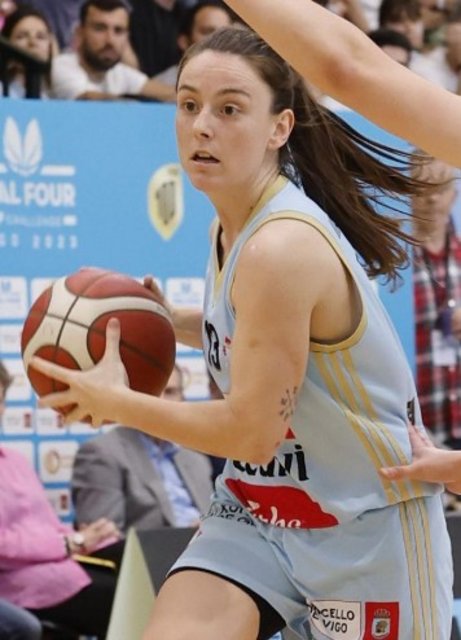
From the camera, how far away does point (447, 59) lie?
7.82 meters

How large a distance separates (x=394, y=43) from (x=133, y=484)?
3066mm

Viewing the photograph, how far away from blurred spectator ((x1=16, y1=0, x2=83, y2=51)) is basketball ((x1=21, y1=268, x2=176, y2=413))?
3.72m

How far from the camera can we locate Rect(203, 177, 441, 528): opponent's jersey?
2945 mm

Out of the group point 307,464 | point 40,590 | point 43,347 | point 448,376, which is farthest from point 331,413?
point 448,376

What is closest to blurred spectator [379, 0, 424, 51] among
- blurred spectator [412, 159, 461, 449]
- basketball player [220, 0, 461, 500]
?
blurred spectator [412, 159, 461, 449]

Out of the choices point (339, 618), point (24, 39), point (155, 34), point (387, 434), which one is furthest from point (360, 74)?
point (155, 34)

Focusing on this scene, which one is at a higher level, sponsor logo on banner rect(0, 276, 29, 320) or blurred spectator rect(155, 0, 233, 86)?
blurred spectator rect(155, 0, 233, 86)

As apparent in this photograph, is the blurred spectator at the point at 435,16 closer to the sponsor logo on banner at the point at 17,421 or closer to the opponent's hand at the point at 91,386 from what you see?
the sponsor logo on banner at the point at 17,421

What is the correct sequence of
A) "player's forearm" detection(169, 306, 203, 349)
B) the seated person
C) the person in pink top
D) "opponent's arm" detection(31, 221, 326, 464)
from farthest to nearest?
1. the seated person
2. the person in pink top
3. "player's forearm" detection(169, 306, 203, 349)
4. "opponent's arm" detection(31, 221, 326, 464)

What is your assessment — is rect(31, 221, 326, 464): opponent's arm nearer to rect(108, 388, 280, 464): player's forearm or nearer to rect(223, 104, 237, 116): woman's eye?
rect(108, 388, 280, 464): player's forearm

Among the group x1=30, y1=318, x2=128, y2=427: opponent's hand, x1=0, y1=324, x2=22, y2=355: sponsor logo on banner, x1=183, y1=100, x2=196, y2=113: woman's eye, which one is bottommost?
x1=0, y1=324, x2=22, y2=355: sponsor logo on banner

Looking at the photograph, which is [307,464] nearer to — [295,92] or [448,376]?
[295,92]

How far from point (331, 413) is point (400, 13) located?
514cm

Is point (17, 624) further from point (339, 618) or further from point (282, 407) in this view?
point (282, 407)
